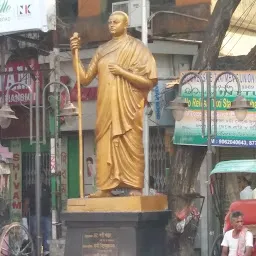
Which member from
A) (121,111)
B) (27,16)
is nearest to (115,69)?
(121,111)

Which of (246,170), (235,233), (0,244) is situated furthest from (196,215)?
(235,233)

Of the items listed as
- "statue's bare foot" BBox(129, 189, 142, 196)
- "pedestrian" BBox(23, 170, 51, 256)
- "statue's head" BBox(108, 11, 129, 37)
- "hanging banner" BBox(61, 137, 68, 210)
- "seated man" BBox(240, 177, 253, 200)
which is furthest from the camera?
"hanging banner" BBox(61, 137, 68, 210)

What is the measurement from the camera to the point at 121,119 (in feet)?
38.1

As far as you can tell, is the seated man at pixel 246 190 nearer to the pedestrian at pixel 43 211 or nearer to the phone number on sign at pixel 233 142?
the phone number on sign at pixel 233 142

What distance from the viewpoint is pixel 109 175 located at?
1162cm

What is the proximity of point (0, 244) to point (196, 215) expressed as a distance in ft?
14.0

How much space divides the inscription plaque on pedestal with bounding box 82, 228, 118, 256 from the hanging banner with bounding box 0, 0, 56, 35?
8430 mm

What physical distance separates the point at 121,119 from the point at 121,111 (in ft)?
0.34

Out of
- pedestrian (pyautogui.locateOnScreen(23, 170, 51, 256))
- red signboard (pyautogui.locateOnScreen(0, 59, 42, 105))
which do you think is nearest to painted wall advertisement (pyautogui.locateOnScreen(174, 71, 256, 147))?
pedestrian (pyautogui.locateOnScreen(23, 170, 51, 256))

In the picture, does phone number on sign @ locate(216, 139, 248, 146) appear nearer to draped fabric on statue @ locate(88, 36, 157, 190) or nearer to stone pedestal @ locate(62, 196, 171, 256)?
draped fabric on statue @ locate(88, 36, 157, 190)

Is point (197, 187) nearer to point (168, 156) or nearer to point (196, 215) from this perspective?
point (168, 156)

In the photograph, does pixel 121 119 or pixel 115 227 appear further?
pixel 121 119

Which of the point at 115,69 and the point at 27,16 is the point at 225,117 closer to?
the point at 27,16

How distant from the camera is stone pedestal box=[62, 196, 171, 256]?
11.2m
